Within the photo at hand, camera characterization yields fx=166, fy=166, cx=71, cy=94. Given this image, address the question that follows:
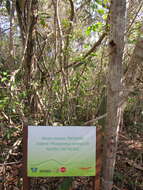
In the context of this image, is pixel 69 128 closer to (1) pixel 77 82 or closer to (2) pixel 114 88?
(2) pixel 114 88

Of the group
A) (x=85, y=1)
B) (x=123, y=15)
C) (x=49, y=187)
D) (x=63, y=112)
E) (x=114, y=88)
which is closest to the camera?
(x=123, y=15)

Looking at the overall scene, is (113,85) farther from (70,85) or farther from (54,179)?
(54,179)

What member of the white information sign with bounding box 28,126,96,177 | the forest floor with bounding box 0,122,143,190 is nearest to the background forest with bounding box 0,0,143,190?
the forest floor with bounding box 0,122,143,190

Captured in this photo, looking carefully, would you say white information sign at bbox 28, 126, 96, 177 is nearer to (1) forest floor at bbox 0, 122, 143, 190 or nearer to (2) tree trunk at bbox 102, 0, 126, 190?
(2) tree trunk at bbox 102, 0, 126, 190

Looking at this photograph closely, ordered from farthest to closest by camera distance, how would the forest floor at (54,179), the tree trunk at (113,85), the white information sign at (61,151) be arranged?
the forest floor at (54,179), the white information sign at (61,151), the tree trunk at (113,85)

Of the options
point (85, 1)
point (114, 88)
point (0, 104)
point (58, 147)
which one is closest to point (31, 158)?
point (58, 147)

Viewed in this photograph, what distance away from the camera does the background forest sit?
152 cm

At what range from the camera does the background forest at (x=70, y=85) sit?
1517 mm

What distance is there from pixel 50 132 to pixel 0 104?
54cm

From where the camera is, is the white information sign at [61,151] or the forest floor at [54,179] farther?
the forest floor at [54,179]

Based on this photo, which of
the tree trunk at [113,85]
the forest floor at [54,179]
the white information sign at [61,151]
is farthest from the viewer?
the forest floor at [54,179]

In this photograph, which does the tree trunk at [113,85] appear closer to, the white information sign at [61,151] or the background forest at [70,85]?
the background forest at [70,85]

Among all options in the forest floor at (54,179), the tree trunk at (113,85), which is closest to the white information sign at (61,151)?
the tree trunk at (113,85)

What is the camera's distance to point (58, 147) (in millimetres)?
1483
